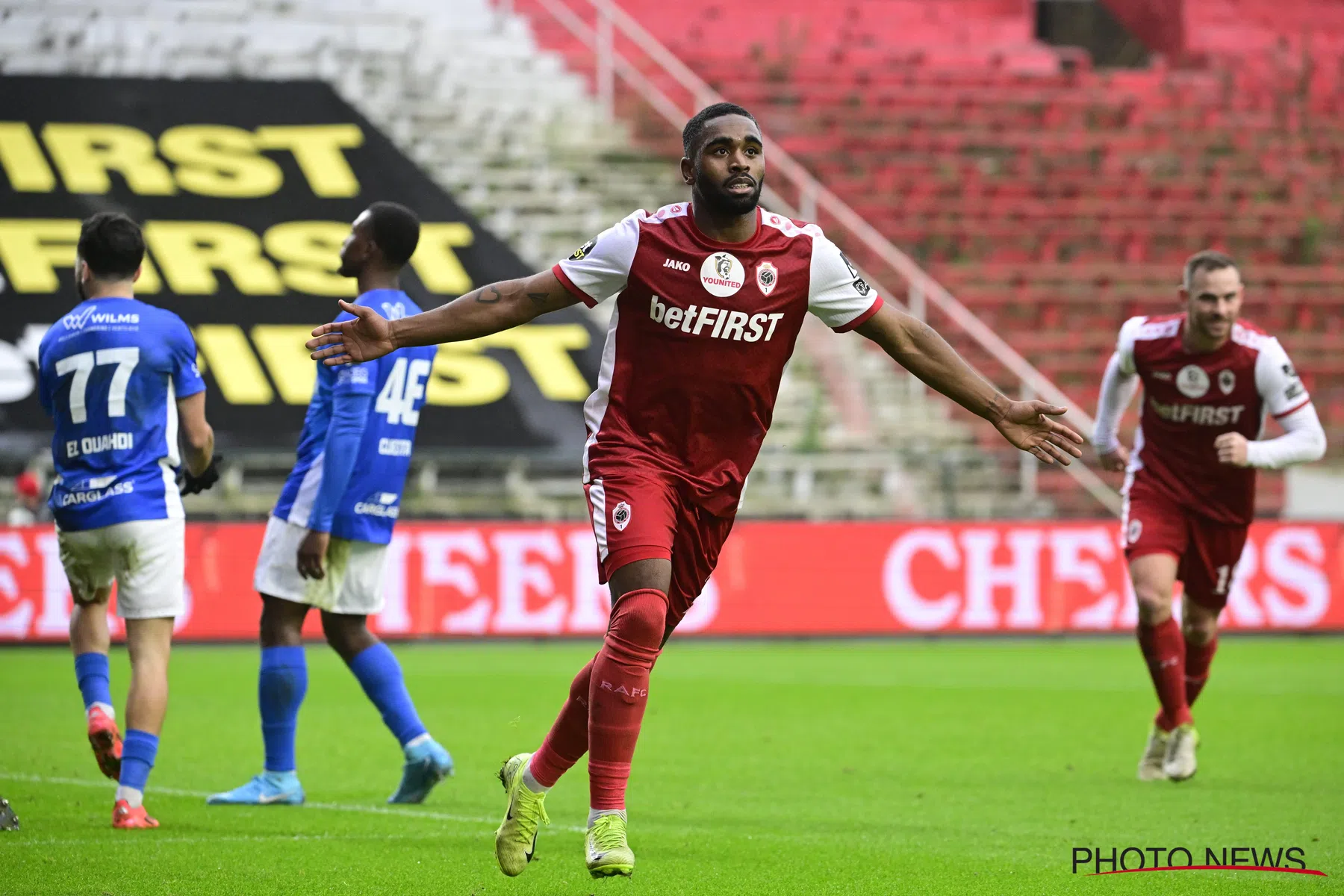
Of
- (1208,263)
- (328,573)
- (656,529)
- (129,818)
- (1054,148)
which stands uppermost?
(1054,148)

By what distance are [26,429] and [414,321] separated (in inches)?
687

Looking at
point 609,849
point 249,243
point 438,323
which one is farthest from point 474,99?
point 609,849

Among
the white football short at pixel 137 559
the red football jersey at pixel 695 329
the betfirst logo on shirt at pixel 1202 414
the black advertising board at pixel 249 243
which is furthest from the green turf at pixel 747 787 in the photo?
the black advertising board at pixel 249 243

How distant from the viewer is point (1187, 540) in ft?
28.5

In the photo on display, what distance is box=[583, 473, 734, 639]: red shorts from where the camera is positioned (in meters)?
5.31

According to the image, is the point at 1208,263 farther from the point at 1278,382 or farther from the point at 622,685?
the point at 622,685

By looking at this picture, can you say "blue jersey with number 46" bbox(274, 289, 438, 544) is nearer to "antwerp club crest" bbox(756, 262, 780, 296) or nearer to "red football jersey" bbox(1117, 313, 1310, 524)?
"antwerp club crest" bbox(756, 262, 780, 296)

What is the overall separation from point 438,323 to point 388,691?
2628 mm

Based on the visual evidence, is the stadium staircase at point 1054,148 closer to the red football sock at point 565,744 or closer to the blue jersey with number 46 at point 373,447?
the blue jersey with number 46 at point 373,447

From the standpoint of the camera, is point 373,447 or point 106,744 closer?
point 106,744

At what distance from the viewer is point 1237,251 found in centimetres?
2503

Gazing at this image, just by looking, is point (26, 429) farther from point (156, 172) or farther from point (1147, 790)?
point (1147, 790)

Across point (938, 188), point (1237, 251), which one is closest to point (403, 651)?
point (938, 188)

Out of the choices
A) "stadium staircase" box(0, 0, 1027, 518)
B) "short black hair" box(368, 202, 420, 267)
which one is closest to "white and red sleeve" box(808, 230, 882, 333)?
"short black hair" box(368, 202, 420, 267)
